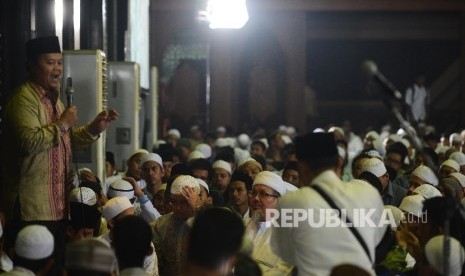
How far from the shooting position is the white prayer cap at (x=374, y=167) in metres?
11.4

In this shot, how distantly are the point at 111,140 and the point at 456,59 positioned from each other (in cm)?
2175

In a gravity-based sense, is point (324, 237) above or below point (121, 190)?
above

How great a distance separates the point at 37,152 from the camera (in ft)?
24.2

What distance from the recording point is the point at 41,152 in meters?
7.45

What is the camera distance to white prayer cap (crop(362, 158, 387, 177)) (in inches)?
449

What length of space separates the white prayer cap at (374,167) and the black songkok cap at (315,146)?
16.9 ft

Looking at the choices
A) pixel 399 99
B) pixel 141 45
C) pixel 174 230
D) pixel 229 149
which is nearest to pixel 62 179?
pixel 174 230

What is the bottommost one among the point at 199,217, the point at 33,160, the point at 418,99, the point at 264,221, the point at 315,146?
the point at 418,99

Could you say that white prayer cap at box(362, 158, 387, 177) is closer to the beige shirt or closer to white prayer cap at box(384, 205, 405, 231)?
white prayer cap at box(384, 205, 405, 231)

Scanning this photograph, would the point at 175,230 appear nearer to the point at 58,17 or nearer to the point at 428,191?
the point at 428,191

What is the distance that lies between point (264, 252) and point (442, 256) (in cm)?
192

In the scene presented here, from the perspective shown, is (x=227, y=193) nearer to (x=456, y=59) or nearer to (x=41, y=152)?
(x=41, y=152)

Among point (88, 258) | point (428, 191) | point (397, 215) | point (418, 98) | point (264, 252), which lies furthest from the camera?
point (418, 98)

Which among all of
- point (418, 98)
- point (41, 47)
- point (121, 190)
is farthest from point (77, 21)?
point (418, 98)
